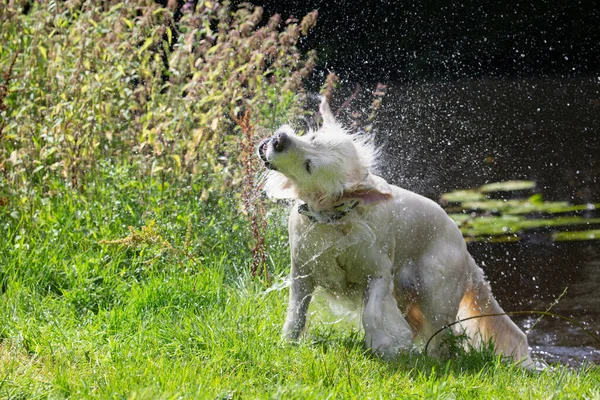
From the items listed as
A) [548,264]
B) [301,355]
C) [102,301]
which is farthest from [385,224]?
[548,264]

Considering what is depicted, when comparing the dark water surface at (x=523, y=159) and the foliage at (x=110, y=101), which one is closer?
the foliage at (x=110, y=101)

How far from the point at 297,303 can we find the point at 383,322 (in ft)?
1.37

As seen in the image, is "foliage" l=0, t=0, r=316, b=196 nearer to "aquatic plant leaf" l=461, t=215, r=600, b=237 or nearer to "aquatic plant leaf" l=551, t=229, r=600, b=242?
"aquatic plant leaf" l=461, t=215, r=600, b=237

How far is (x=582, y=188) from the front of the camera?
26.9 feet

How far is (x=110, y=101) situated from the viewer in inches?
210

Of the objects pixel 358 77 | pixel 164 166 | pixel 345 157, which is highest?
pixel 345 157

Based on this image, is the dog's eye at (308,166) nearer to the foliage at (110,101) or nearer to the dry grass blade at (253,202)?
the dry grass blade at (253,202)

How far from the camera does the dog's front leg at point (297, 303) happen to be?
12.7ft

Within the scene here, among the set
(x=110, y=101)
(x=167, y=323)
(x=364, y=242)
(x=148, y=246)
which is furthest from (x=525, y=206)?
(x=167, y=323)

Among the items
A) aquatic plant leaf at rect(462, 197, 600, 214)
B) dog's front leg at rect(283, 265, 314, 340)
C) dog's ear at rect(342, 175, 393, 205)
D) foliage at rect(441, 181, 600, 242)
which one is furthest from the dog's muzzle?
aquatic plant leaf at rect(462, 197, 600, 214)

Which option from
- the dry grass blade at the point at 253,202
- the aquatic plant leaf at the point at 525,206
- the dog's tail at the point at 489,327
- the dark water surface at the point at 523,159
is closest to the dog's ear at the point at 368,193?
the dog's tail at the point at 489,327

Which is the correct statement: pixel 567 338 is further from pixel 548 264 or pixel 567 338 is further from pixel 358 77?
pixel 358 77

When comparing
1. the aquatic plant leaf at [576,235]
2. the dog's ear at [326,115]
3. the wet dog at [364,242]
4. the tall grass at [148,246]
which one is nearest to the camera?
the tall grass at [148,246]

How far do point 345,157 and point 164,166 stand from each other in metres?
1.75
